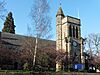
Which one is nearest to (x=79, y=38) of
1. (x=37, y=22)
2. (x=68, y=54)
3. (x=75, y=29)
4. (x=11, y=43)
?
(x=75, y=29)

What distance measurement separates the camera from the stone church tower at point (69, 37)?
65.7 meters

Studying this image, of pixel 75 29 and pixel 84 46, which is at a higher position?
pixel 75 29

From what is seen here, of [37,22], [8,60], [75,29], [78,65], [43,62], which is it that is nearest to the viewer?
[37,22]

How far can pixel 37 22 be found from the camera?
33562 millimetres

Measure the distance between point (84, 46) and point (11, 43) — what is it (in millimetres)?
24338

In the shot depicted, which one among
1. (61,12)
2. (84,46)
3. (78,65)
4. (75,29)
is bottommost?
(78,65)

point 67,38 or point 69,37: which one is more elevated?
point 69,37

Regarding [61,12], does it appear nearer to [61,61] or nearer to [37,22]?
[61,61]

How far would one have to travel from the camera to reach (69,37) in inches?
2584

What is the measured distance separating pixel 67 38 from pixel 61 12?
401 inches

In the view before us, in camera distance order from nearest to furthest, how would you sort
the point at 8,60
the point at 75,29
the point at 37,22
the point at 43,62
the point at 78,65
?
the point at 37,22 < the point at 43,62 < the point at 8,60 < the point at 78,65 < the point at 75,29

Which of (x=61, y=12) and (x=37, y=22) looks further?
(x=61, y=12)

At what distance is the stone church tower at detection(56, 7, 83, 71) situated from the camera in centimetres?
6569

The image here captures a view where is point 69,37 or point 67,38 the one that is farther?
point 67,38
